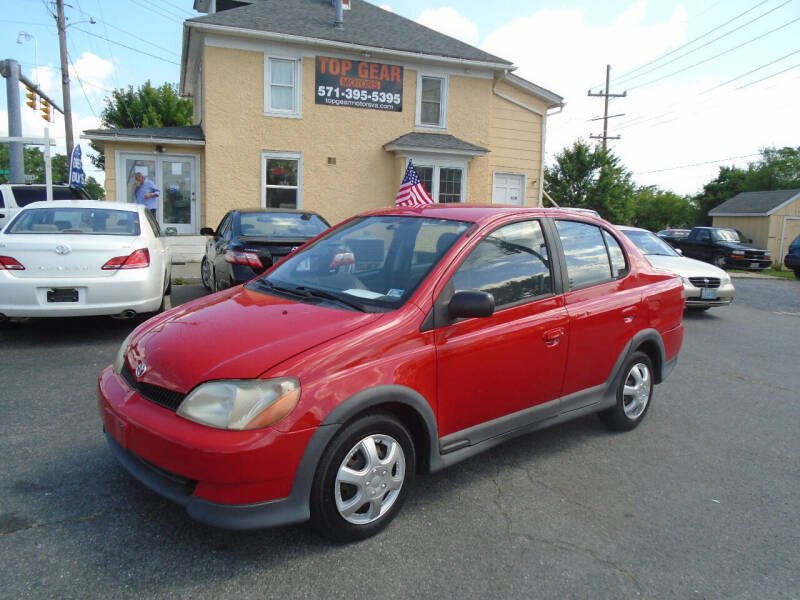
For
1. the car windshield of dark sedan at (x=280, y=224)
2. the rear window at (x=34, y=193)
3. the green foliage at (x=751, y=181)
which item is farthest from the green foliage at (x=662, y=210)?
the car windshield of dark sedan at (x=280, y=224)

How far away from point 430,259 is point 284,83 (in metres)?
13.7

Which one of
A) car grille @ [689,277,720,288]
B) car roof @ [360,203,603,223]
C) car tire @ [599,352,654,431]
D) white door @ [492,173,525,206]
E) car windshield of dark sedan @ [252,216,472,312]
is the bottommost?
car tire @ [599,352,654,431]

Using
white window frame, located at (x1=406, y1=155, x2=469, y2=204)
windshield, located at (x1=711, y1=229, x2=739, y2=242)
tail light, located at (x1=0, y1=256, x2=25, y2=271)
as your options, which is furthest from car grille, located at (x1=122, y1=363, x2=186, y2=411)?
windshield, located at (x1=711, y1=229, x2=739, y2=242)

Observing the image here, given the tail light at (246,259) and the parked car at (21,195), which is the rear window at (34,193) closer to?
the parked car at (21,195)

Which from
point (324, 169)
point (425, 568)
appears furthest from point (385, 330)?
point (324, 169)

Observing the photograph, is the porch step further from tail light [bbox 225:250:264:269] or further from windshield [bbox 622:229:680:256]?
windshield [bbox 622:229:680:256]

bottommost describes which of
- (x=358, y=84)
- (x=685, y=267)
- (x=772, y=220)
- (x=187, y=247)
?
(x=187, y=247)

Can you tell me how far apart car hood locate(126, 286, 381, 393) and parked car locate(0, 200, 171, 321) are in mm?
3141

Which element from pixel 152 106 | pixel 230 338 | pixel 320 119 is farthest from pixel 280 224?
pixel 152 106

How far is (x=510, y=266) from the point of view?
3551 millimetres

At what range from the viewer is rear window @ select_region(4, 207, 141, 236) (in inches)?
255

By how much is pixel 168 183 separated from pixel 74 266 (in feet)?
34.1

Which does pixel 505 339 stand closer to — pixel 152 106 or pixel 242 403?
pixel 242 403

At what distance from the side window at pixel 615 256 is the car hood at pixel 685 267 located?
581 cm
